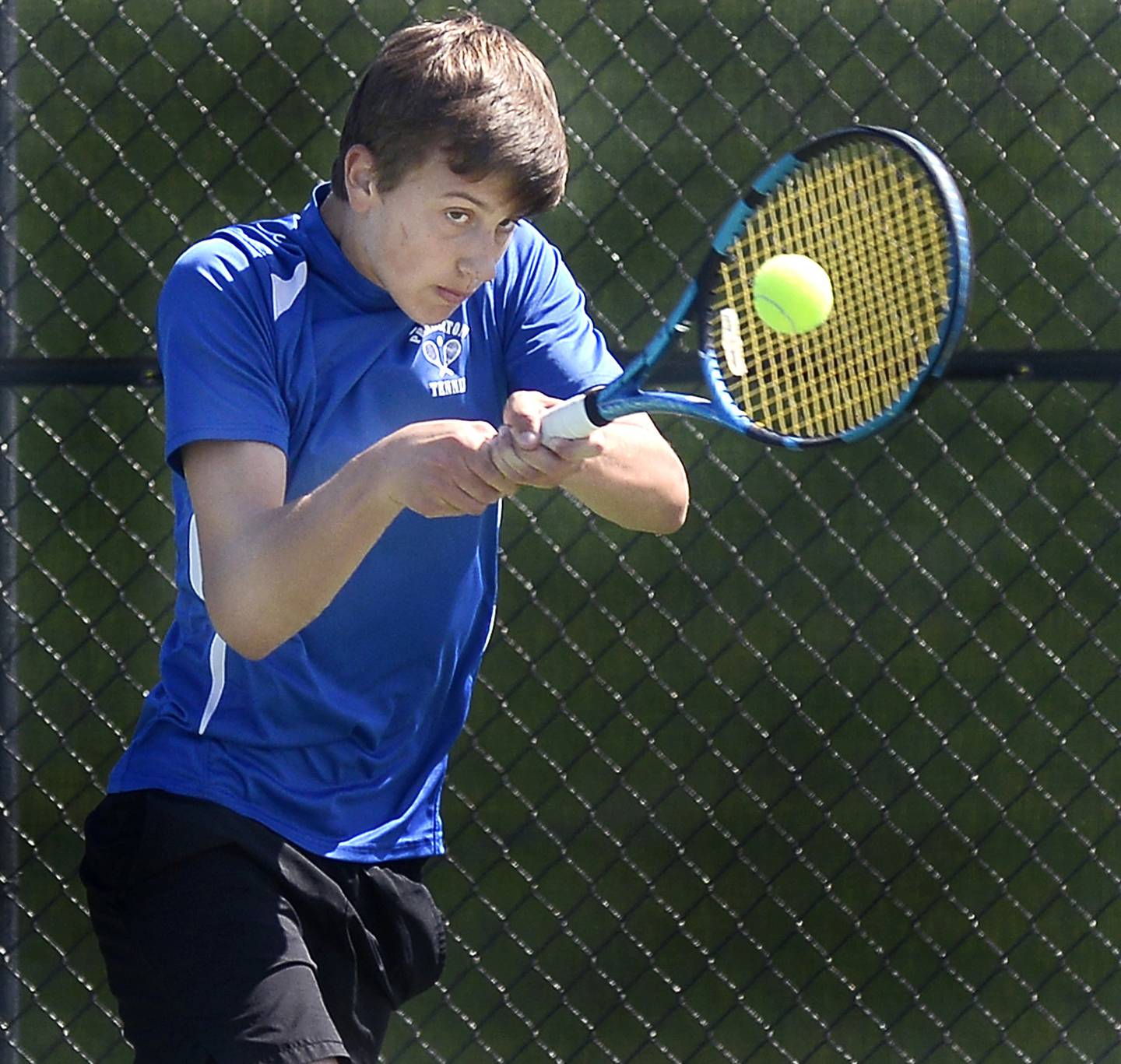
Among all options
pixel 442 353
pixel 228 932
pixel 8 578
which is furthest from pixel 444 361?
pixel 8 578

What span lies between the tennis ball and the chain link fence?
1.48 metres

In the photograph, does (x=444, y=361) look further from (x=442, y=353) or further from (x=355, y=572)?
(x=355, y=572)

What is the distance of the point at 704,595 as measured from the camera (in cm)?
314

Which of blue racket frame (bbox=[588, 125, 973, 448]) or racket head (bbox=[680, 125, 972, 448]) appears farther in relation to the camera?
racket head (bbox=[680, 125, 972, 448])

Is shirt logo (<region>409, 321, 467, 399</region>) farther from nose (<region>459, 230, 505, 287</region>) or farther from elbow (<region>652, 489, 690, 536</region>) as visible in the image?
elbow (<region>652, 489, 690, 536</region>)

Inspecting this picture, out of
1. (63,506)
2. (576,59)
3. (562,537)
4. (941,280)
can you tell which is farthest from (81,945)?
(941,280)

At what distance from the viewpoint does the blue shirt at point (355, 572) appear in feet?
5.41

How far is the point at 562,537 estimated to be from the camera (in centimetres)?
317

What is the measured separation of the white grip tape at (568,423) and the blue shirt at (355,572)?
0.27 metres

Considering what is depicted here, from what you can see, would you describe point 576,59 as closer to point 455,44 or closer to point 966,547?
point 966,547

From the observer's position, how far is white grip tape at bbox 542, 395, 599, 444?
4.82ft

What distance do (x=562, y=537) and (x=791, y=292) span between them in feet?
5.14

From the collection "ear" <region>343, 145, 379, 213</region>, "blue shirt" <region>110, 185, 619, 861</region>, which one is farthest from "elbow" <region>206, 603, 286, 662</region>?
"ear" <region>343, 145, 379, 213</region>

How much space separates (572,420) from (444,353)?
33 centimetres
